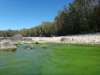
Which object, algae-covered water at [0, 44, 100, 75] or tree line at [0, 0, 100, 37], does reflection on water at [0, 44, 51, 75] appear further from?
tree line at [0, 0, 100, 37]

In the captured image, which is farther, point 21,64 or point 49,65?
point 21,64

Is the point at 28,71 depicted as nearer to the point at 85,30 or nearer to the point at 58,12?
the point at 85,30

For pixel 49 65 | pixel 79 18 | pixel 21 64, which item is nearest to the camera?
pixel 49 65

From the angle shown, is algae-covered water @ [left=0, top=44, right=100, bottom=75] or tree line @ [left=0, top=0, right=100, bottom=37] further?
tree line @ [left=0, top=0, right=100, bottom=37]

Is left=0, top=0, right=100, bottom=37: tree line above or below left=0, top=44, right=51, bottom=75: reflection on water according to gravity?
above

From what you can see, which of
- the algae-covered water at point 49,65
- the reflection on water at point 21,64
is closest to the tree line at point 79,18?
the algae-covered water at point 49,65

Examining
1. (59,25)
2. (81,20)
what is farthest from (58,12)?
(81,20)

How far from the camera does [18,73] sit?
44.2 feet

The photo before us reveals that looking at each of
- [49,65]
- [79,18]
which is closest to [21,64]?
[49,65]

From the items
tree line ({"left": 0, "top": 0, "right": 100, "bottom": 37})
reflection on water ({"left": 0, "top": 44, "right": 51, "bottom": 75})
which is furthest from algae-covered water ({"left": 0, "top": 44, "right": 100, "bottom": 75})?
tree line ({"left": 0, "top": 0, "right": 100, "bottom": 37})

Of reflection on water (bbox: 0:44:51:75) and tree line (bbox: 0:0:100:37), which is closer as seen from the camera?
reflection on water (bbox: 0:44:51:75)

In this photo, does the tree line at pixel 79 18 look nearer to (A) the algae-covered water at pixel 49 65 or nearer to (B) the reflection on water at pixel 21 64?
(A) the algae-covered water at pixel 49 65

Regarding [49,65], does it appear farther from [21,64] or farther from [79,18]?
[79,18]

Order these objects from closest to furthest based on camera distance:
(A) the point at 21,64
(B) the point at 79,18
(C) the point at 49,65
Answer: (C) the point at 49,65 → (A) the point at 21,64 → (B) the point at 79,18
